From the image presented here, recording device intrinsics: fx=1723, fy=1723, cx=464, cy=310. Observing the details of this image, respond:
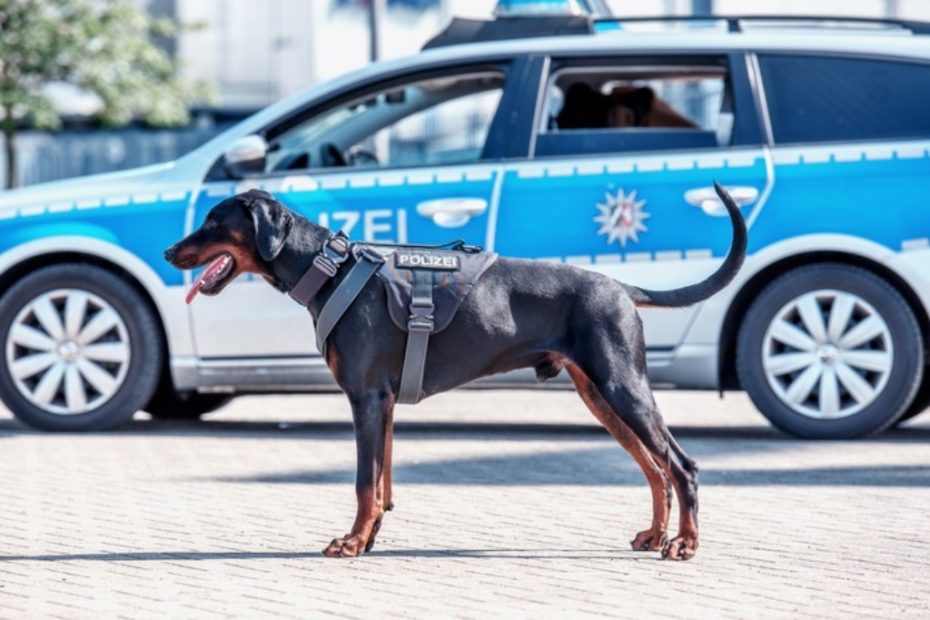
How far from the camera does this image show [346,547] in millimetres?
5312

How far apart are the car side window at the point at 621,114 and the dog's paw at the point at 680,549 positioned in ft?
10.3

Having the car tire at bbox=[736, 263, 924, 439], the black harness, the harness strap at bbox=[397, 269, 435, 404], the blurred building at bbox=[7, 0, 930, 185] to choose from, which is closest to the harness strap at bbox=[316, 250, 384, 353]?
the black harness

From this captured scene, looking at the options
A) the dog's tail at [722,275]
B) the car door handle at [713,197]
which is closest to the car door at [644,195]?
the car door handle at [713,197]

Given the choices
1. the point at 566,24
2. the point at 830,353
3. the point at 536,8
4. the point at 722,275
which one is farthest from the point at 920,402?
the point at 722,275

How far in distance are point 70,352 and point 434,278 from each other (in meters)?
3.40

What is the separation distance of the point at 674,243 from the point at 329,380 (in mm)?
1779

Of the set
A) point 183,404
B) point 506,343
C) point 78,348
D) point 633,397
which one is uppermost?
point 506,343

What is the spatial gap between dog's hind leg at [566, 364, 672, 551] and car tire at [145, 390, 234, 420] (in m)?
3.96

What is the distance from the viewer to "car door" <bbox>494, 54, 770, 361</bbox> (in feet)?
26.0

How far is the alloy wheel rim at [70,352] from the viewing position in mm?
8312

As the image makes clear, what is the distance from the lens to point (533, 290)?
5.48 metres

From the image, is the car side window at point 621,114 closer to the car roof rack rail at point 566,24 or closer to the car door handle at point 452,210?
the car roof rack rail at point 566,24

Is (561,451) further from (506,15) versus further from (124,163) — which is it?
(124,163)

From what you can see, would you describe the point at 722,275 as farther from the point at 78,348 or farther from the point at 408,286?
the point at 78,348
